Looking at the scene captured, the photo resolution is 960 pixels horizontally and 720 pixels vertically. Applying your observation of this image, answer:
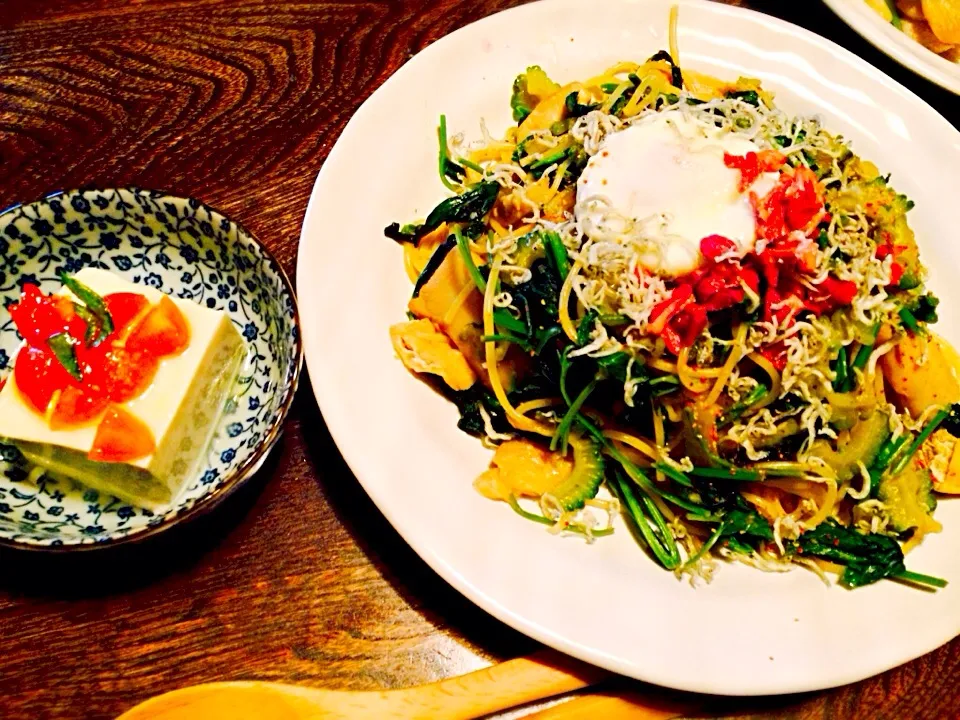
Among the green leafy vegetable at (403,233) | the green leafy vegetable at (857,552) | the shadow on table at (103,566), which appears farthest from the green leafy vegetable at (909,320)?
the shadow on table at (103,566)

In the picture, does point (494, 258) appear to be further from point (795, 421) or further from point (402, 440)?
point (795, 421)

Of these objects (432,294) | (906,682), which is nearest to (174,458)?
(432,294)

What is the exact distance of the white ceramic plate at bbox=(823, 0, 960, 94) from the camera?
2.99 metres

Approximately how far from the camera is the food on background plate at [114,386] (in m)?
2.11

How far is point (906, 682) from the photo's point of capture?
7.22 feet

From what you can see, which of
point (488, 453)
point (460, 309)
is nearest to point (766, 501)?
point (488, 453)

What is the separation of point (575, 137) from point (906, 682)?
1992mm

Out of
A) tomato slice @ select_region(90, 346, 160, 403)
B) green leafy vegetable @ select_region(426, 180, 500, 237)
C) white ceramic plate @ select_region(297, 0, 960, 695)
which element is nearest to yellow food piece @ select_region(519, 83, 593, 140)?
white ceramic plate @ select_region(297, 0, 960, 695)

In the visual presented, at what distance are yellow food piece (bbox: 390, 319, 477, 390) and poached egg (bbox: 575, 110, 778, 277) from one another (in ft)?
1.96

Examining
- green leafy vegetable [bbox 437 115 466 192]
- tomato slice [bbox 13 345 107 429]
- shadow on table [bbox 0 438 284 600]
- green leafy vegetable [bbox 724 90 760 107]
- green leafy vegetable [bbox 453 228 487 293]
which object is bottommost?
shadow on table [bbox 0 438 284 600]

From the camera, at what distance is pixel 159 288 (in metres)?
2.61

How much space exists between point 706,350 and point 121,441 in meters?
1.71

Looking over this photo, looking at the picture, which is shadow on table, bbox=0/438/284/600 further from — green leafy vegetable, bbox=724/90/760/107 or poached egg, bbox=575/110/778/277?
green leafy vegetable, bbox=724/90/760/107

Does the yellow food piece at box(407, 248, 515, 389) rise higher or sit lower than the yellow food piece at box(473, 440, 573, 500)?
higher
